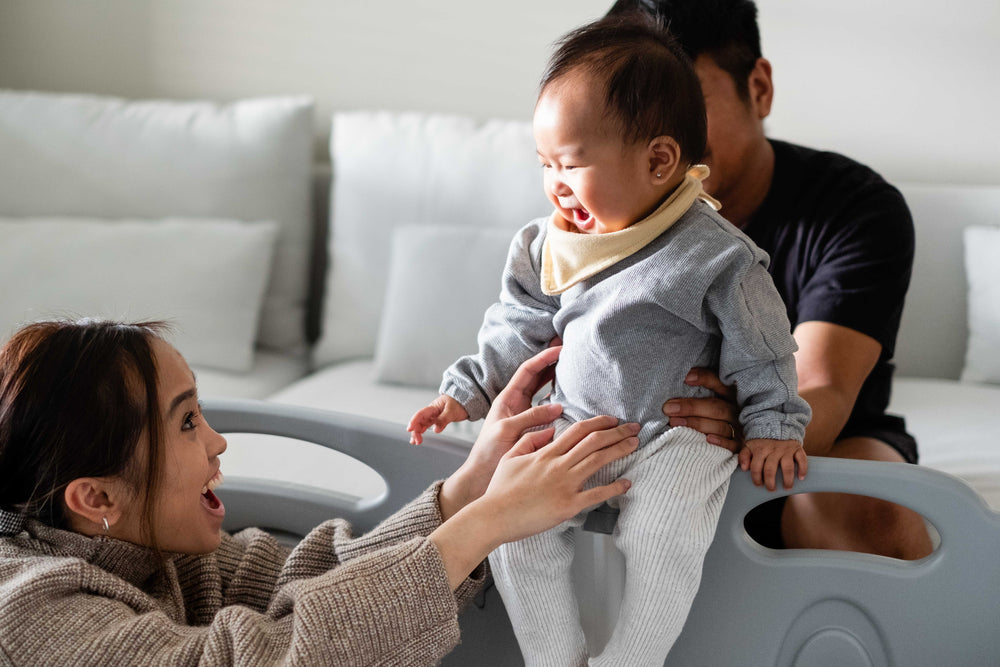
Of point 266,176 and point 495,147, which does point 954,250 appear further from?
point 266,176

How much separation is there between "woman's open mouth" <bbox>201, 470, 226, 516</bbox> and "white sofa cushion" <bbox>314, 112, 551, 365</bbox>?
1.19 m

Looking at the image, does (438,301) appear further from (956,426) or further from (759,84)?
(956,426)

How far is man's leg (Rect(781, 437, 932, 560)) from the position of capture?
1.19 m

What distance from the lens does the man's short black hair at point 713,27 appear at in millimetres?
1283

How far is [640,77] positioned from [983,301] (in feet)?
4.54

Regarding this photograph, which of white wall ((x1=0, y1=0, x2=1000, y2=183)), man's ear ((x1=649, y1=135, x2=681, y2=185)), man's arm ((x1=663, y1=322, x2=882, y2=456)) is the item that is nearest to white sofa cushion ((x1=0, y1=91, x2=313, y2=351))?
white wall ((x1=0, y1=0, x2=1000, y2=183))

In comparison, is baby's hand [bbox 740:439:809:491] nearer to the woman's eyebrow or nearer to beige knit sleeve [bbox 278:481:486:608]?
beige knit sleeve [bbox 278:481:486:608]

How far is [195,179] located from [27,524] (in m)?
1.54

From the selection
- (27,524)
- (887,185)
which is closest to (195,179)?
(27,524)

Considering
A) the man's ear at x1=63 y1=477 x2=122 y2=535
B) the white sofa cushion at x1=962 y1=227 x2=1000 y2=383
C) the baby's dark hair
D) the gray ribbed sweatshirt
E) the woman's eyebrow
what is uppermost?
the baby's dark hair

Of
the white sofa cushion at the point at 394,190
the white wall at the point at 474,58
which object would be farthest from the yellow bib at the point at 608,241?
the white wall at the point at 474,58

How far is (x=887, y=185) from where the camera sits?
135cm

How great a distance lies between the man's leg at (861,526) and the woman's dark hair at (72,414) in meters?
0.78

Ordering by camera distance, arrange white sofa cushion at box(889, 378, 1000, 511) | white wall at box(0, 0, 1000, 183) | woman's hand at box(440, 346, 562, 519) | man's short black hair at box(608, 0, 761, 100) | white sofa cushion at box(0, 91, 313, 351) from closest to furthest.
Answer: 1. woman's hand at box(440, 346, 562, 519)
2. man's short black hair at box(608, 0, 761, 100)
3. white sofa cushion at box(889, 378, 1000, 511)
4. white wall at box(0, 0, 1000, 183)
5. white sofa cushion at box(0, 91, 313, 351)
